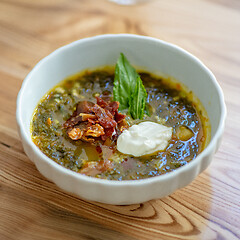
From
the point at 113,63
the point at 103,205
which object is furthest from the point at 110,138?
the point at 113,63

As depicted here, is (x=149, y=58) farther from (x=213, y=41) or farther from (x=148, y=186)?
(x=148, y=186)

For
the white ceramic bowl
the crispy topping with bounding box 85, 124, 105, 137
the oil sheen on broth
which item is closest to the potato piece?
the oil sheen on broth

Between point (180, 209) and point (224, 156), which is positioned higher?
point (224, 156)

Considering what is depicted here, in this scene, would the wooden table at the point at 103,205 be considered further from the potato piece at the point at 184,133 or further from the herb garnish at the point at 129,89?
the herb garnish at the point at 129,89

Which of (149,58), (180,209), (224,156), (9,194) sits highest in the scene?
(149,58)

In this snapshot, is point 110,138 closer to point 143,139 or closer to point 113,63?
point 143,139

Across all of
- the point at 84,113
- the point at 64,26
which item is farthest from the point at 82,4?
the point at 84,113

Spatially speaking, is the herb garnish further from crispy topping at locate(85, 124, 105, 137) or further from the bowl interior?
crispy topping at locate(85, 124, 105, 137)

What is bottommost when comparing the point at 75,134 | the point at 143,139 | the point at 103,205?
the point at 103,205
